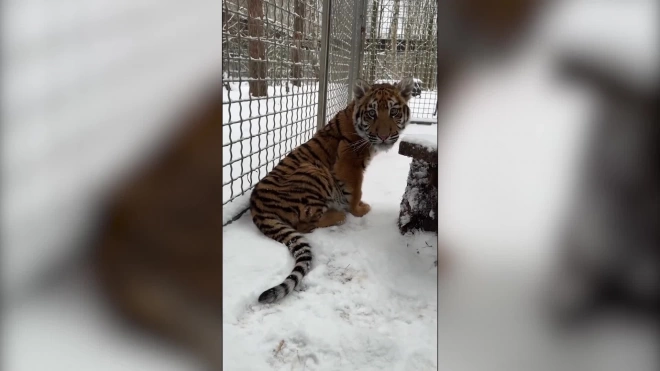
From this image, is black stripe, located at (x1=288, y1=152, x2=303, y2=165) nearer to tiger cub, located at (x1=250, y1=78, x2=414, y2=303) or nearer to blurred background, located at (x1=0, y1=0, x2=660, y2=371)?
tiger cub, located at (x1=250, y1=78, x2=414, y2=303)

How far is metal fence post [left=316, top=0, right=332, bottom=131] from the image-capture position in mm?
1625

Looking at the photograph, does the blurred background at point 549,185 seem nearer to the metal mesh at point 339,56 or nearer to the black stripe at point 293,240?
the black stripe at point 293,240

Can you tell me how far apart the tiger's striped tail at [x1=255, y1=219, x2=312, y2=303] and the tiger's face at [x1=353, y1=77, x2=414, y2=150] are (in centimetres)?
39

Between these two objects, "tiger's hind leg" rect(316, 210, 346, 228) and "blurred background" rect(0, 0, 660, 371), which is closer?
"blurred background" rect(0, 0, 660, 371)

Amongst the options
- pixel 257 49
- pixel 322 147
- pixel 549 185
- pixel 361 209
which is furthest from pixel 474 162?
Answer: pixel 322 147

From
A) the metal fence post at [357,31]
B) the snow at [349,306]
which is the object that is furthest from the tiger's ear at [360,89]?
the snow at [349,306]

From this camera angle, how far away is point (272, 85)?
44.5 inches

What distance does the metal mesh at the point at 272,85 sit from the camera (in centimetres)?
80

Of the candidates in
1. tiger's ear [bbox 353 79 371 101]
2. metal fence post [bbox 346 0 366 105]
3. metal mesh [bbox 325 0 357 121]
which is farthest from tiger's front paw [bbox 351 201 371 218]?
metal mesh [bbox 325 0 357 121]

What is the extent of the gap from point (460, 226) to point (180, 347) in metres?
0.14

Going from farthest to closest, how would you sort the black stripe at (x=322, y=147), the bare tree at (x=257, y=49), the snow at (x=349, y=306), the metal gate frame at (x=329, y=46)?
the metal gate frame at (x=329, y=46) → the black stripe at (x=322, y=147) → the bare tree at (x=257, y=49) → the snow at (x=349, y=306)

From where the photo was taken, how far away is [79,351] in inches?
6.4

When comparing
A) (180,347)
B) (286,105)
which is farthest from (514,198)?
(286,105)

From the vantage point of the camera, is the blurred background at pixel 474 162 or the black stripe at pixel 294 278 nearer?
the blurred background at pixel 474 162
